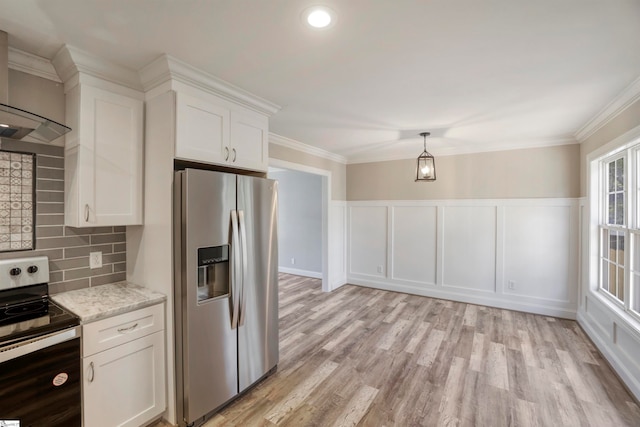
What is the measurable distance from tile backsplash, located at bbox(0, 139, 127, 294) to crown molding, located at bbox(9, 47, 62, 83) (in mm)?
468

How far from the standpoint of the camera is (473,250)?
4512 millimetres

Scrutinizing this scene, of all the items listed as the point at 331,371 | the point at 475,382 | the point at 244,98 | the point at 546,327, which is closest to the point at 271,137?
the point at 244,98

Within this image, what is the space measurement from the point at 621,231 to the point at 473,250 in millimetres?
1841

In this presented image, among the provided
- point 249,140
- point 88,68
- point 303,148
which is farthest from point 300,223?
point 88,68

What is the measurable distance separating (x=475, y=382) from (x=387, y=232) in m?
2.96

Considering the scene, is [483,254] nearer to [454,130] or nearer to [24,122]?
[454,130]

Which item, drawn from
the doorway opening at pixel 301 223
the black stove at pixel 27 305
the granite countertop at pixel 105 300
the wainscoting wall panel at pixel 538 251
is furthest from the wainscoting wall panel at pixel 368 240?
the black stove at pixel 27 305

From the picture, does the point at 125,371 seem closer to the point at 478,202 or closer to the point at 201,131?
the point at 201,131

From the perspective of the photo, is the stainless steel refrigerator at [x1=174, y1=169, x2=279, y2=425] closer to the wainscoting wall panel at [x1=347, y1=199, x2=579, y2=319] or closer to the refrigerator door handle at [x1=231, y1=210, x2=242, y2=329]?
the refrigerator door handle at [x1=231, y1=210, x2=242, y2=329]

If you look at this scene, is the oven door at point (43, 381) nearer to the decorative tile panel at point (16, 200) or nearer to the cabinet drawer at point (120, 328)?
the cabinet drawer at point (120, 328)

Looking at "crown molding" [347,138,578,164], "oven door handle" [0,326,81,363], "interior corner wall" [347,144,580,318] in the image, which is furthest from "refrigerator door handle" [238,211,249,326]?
"interior corner wall" [347,144,580,318]

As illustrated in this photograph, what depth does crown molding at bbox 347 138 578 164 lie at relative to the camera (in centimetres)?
395

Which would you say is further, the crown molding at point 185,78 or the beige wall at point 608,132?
the beige wall at point 608,132

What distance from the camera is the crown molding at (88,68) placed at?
1.78m
